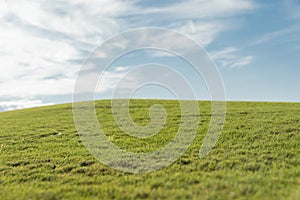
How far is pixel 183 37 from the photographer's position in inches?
555

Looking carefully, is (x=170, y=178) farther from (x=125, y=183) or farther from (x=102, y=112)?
(x=102, y=112)

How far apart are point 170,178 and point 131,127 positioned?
423 inches

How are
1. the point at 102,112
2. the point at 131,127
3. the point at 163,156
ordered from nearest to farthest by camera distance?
the point at 163,156
the point at 131,127
the point at 102,112

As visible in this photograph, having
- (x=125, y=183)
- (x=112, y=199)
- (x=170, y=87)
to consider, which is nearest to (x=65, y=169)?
(x=125, y=183)

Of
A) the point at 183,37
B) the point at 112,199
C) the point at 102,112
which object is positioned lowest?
the point at 112,199

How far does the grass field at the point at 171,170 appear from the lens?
24.3 feet

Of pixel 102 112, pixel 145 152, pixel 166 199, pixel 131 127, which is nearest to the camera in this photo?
pixel 166 199

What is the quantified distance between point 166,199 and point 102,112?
71.5 feet

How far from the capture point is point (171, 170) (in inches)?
374

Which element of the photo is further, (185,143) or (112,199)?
(185,143)

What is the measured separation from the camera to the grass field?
7.42 m

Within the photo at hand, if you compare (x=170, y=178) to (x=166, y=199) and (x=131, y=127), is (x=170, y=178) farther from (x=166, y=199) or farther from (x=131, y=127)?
(x=131, y=127)

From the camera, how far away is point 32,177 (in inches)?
390

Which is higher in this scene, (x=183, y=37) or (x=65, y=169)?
(x=183, y=37)
